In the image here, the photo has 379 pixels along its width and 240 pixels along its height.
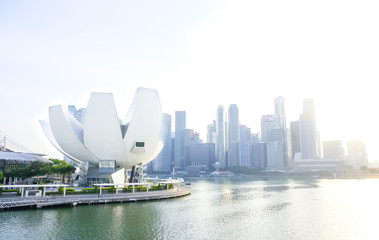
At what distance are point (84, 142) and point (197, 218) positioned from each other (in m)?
23.6

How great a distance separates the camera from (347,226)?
2384cm

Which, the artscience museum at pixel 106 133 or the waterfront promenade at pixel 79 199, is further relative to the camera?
the artscience museum at pixel 106 133

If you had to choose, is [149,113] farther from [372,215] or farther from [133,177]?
[372,215]

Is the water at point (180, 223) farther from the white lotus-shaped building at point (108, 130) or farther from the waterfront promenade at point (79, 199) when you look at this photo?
the white lotus-shaped building at point (108, 130)

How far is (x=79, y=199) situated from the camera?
101 ft

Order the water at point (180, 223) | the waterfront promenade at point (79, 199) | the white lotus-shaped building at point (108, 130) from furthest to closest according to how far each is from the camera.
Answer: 1. the white lotus-shaped building at point (108, 130)
2. the waterfront promenade at point (79, 199)
3. the water at point (180, 223)

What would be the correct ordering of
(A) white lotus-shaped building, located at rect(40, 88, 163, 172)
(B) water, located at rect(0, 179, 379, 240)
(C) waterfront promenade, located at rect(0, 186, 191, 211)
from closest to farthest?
(B) water, located at rect(0, 179, 379, 240) → (C) waterfront promenade, located at rect(0, 186, 191, 211) → (A) white lotus-shaped building, located at rect(40, 88, 163, 172)

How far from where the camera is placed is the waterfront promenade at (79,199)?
2739cm

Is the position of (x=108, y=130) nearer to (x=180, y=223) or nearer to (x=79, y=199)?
(x=79, y=199)

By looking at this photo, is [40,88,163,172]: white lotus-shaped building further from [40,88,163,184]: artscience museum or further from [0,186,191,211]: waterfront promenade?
[0,186,191,211]: waterfront promenade

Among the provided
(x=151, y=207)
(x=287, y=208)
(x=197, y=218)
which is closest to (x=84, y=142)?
(x=151, y=207)

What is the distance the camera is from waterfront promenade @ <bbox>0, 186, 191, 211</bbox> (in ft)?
89.9

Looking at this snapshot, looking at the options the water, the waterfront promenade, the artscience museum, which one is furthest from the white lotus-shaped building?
the water

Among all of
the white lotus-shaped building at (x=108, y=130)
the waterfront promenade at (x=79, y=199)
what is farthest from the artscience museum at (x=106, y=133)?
the waterfront promenade at (x=79, y=199)
